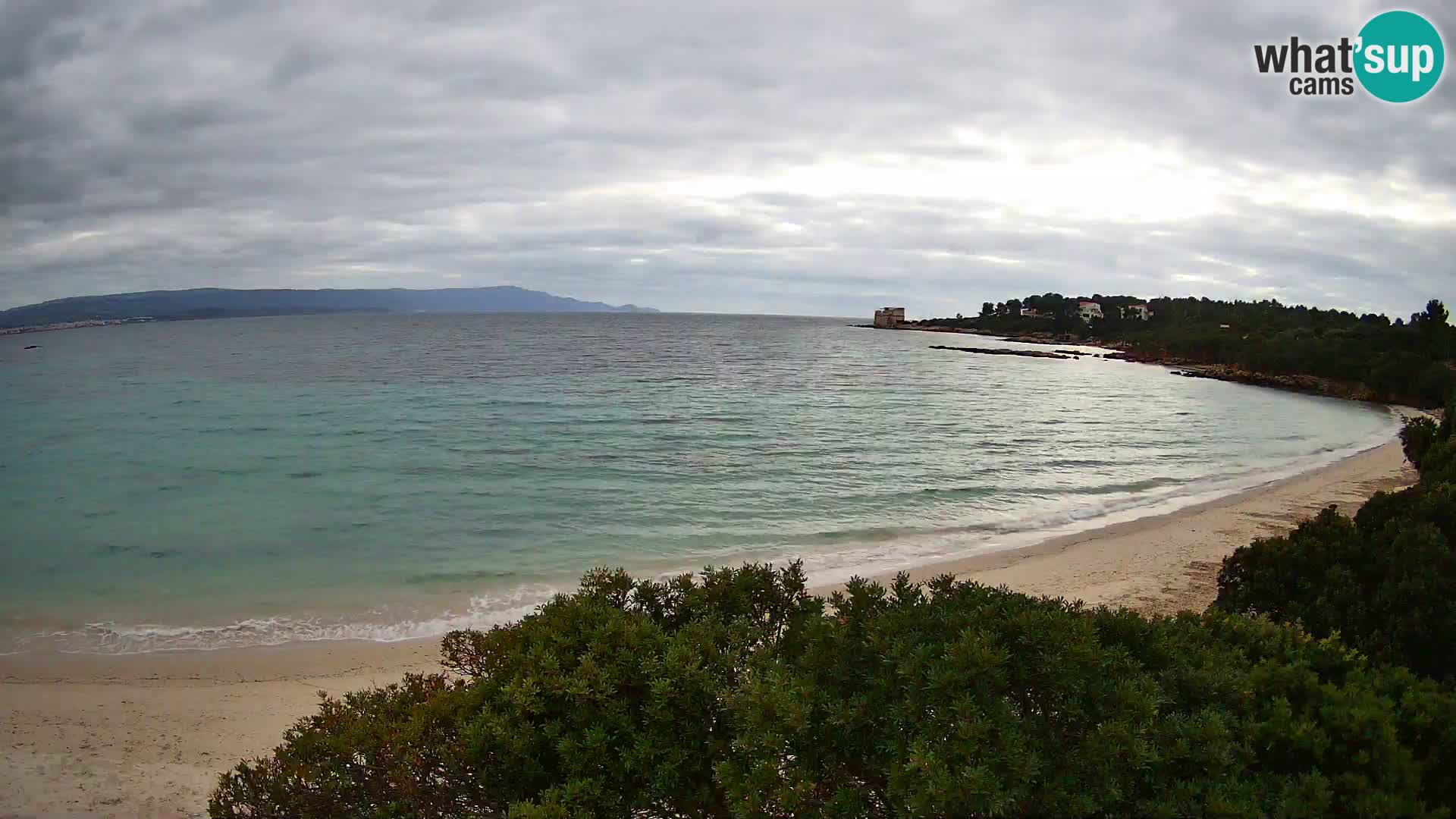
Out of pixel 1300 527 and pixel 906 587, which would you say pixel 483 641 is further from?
pixel 1300 527

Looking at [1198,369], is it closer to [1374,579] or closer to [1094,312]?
[1374,579]

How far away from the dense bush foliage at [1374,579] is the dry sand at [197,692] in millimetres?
3596

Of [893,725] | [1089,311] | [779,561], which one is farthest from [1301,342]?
[1089,311]

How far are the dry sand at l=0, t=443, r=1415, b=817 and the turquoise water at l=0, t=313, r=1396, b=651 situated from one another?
85 centimetres

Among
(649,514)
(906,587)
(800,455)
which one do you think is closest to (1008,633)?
(906,587)

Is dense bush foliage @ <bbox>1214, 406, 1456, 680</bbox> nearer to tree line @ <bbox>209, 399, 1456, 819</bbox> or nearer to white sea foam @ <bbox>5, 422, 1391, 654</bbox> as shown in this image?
tree line @ <bbox>209, 399, 1456, 819</bbox>

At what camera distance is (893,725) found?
11.8 ft

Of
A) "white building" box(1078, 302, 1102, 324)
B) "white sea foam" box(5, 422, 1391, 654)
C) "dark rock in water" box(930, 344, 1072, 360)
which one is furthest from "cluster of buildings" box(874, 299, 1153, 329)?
"white sea foam" box(5, 422, 1391, 654)

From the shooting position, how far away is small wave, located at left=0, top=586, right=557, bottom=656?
10.4 m

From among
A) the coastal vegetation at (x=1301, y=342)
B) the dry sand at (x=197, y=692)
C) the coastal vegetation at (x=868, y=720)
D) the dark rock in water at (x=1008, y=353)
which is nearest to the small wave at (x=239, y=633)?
the dry sand at (x=197, y=692)

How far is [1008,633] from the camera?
3.81 m

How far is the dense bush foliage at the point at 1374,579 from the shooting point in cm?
570

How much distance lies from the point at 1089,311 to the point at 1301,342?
102311 mm

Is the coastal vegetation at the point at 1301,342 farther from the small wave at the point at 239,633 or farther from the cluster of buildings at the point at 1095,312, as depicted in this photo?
the small wave at the point at 239,633
